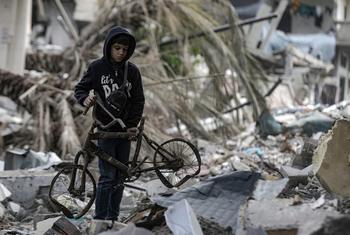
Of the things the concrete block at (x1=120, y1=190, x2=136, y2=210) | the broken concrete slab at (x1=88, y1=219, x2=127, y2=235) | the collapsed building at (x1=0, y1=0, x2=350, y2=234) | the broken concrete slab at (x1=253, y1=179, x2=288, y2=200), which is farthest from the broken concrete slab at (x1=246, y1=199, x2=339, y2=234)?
the concrete block at (x1=120, y1=190, x2=136, y2=210)

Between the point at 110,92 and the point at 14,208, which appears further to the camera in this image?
the point at 14,208

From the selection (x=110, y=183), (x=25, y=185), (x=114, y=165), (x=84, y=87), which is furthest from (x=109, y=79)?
(x=25, y=185)

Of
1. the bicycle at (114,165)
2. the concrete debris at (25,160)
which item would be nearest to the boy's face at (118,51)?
the bicycle at (114,165)

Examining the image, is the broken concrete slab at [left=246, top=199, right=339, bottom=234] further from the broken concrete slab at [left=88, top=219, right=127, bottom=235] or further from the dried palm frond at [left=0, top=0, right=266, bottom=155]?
the dried palm frond at [left=0, top=0, right=266, bottom=155]

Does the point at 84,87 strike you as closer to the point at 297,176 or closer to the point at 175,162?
the point at 175,162

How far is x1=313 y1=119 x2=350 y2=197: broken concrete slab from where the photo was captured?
4289 millimetres

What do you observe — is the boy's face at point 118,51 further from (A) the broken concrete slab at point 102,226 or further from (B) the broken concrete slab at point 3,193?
(B) the broken concrete slab at point 3,193

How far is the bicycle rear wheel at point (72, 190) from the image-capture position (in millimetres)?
4973

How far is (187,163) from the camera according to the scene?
550 cm

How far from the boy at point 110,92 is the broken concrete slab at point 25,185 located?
1.62 meters

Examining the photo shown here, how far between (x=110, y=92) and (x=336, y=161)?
170 cm

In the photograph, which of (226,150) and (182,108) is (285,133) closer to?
(226,150)

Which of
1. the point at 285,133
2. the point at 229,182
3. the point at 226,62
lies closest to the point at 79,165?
the point at 229,182

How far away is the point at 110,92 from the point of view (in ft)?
14.6
